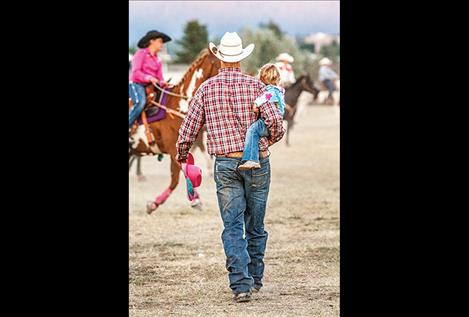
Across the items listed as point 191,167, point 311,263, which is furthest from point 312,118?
point 191,167

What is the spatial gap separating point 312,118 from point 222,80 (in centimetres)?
2120

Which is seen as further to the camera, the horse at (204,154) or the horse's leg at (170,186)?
the horse at (204,154)

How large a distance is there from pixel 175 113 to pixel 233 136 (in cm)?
444

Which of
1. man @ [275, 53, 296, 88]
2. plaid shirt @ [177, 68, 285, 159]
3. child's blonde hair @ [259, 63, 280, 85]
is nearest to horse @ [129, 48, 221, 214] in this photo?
man @ [275, 53, 296, 88]

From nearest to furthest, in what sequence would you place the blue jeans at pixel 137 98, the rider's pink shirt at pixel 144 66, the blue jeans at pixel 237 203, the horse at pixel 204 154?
the blue jeans at pixel 237 203
the rider's pink shirt at pixel 144 66
the blue jeans at pixel 137 98
the horse at pixel 204 154

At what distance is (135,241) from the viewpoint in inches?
408

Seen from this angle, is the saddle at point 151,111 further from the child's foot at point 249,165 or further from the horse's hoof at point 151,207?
the child's foot at point 249,165

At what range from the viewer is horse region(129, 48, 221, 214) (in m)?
11.1

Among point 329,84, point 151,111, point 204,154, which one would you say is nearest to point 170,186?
point 151,111

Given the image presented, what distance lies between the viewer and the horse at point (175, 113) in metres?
11.1

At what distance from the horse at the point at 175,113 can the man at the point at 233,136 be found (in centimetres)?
371

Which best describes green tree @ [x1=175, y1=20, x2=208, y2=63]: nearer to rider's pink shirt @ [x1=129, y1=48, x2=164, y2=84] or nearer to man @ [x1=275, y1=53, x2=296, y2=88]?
man @ [x1=275, y1=53, x2=296, y2=88]

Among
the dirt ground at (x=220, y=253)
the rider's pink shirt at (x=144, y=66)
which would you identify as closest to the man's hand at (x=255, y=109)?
the dirt ground at (x=220, y=253)
